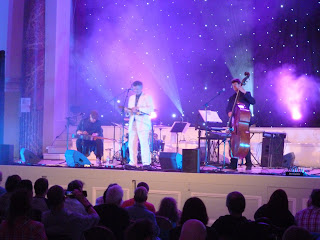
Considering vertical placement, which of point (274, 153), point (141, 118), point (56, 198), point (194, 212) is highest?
point (141, 118)

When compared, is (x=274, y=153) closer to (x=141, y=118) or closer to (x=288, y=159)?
(x=288, y=159)

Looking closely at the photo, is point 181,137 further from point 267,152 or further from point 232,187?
point 232,187

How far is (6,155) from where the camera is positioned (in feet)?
29.9

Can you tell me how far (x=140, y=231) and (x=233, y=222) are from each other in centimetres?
148

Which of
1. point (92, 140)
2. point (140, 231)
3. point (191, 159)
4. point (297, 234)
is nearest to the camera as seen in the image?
point (297, 234)

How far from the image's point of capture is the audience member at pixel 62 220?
4.22 m

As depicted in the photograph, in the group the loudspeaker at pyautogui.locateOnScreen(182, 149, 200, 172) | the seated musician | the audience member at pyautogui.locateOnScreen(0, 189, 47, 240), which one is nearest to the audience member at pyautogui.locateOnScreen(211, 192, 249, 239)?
the audience member at pyautogui.locateOnScreen(0, 189, 47, 240)

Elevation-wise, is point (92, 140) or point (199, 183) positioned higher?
point (92, 140)

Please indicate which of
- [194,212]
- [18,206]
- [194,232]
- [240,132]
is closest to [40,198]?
[18,206]

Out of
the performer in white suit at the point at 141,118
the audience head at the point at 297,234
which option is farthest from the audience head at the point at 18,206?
the performer in white suit at the point at 141,118

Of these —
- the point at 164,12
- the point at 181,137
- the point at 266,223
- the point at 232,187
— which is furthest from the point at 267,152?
the point at 266,223

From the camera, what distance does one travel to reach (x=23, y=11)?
13.7 m

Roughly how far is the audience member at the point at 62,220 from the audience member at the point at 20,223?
538mm

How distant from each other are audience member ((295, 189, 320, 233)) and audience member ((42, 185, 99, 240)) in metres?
2.24
